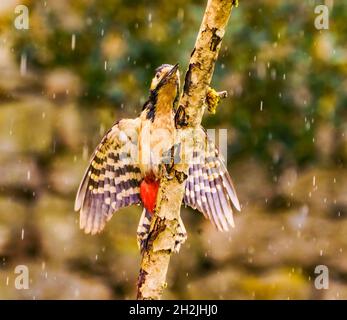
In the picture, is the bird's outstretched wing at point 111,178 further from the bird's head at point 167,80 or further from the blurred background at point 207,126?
the blurred background at point 207,126

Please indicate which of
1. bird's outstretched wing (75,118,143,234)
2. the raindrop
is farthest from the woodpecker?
the raindrop

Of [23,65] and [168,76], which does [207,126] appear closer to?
[23,65]

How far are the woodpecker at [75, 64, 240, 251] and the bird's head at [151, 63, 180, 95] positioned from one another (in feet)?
0.17

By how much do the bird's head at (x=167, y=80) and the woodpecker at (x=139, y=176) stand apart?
0.17ft

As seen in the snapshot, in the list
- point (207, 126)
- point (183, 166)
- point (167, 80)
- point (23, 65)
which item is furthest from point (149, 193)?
point (23, 65)

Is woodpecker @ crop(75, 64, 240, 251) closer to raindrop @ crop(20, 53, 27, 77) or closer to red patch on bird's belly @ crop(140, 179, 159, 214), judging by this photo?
red patch on bird's belly @ crop(140, 179, 159, 214)

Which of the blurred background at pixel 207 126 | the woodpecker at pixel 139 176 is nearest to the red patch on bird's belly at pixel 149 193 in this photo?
the woodpecker at pixel 139 176

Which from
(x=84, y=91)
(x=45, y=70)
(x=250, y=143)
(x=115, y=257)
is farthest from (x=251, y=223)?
(x=45, y=70)

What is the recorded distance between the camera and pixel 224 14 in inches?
73.8

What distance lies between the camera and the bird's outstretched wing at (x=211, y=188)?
2930mm

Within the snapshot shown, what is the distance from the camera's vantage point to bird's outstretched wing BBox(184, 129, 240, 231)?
293cm

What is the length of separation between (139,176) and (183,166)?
2.96 ft

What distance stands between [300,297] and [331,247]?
1.12ft

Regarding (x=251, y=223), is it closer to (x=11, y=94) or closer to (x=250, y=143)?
(x=250, y=143)
